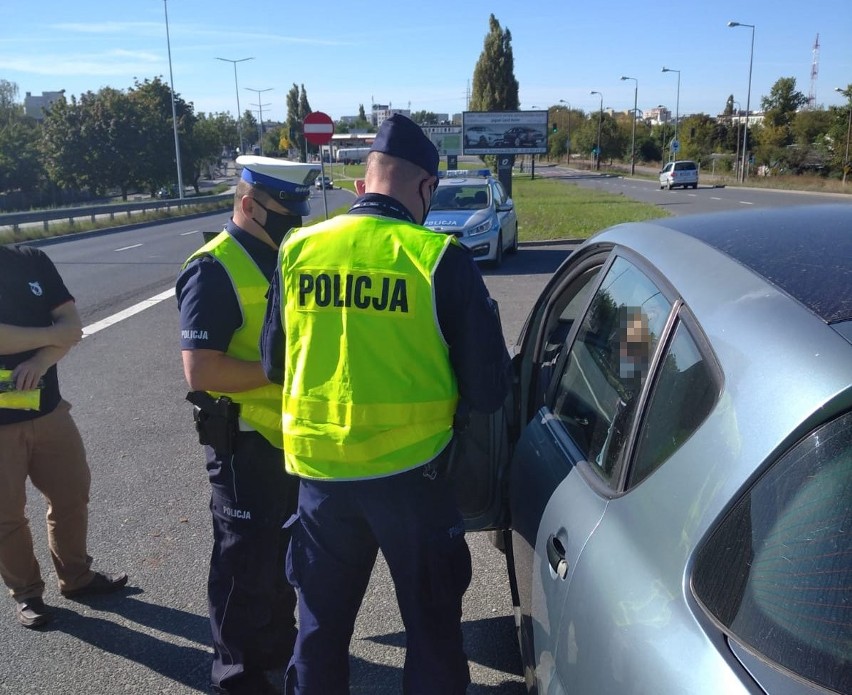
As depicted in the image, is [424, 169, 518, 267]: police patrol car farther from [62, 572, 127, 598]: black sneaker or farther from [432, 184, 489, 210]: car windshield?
[62, 572, 127, 598]: black sneaker

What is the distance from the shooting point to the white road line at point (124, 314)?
9.48m

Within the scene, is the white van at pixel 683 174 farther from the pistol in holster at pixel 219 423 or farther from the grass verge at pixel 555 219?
the pistol in holster at pixel 219 423

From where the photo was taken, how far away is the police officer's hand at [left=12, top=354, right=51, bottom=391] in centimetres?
306

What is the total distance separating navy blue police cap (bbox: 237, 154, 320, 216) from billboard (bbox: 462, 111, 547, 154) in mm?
25178

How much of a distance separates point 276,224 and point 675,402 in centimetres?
157

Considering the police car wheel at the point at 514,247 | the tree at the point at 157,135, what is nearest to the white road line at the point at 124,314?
the police car wheel at the point at 514,247

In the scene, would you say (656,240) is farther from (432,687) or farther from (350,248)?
(432,687)

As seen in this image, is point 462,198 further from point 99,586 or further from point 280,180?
point 280,180

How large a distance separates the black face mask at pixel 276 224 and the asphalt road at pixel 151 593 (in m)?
1.69

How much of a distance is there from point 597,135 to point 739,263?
86.9 metres

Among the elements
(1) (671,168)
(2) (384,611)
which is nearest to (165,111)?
(1) (671,168)

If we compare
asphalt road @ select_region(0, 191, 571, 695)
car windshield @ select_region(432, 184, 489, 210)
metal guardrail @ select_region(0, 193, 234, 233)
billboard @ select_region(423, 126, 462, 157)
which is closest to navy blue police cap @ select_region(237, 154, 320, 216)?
asphalt road @ select_region(0, 191, 571, 695)

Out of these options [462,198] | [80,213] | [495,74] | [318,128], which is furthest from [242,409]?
[495,74]

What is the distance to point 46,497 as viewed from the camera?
330 centimetres
